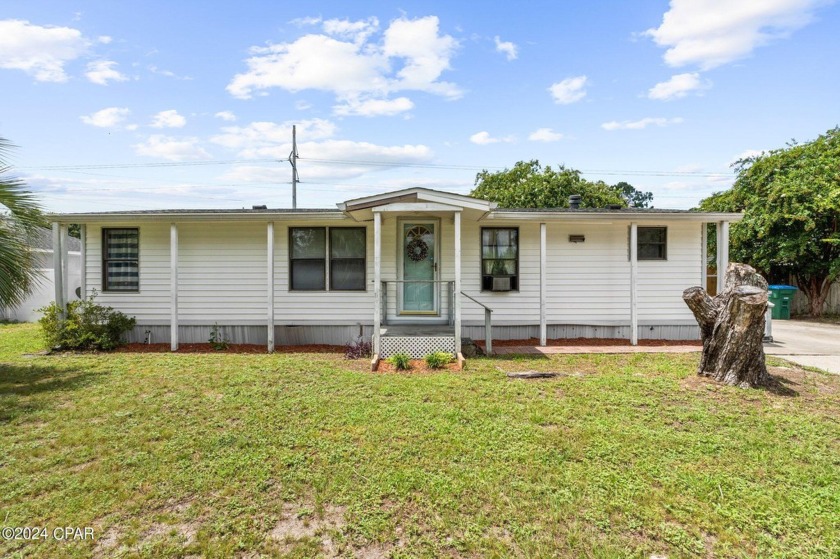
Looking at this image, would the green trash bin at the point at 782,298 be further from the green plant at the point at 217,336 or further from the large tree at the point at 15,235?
the large tree at the point at 15,235

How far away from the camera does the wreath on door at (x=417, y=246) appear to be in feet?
28.7

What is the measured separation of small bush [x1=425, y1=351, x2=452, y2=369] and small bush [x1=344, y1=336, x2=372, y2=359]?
1.51m

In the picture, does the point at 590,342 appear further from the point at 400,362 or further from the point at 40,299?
the point at 40,299

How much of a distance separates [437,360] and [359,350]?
1.76 meters

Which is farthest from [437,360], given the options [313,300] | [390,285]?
[313,300]

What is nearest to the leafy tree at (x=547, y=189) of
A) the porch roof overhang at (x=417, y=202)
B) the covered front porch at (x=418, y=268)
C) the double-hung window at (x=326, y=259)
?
the covered front porch at (x=418, y=268)

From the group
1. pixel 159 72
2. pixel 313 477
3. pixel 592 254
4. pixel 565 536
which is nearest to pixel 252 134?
pixel 159 72

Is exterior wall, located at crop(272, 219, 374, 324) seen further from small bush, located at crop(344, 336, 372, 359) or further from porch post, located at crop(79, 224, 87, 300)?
porch post, located at crop(79, 224, 87, 300)

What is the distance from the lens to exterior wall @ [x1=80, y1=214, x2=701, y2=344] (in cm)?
886

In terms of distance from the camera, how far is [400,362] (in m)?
6.51

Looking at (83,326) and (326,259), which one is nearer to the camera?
(83,326)

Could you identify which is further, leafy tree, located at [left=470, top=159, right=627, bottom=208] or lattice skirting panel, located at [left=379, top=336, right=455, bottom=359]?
leafy tree, located at [left=470, top=159, right=627, bottom=208]

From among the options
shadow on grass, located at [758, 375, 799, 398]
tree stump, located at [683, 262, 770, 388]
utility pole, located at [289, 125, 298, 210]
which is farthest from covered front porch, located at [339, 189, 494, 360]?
utility pole, located at [289, 125, 298, 210]

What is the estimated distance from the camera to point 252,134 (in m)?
19.0
